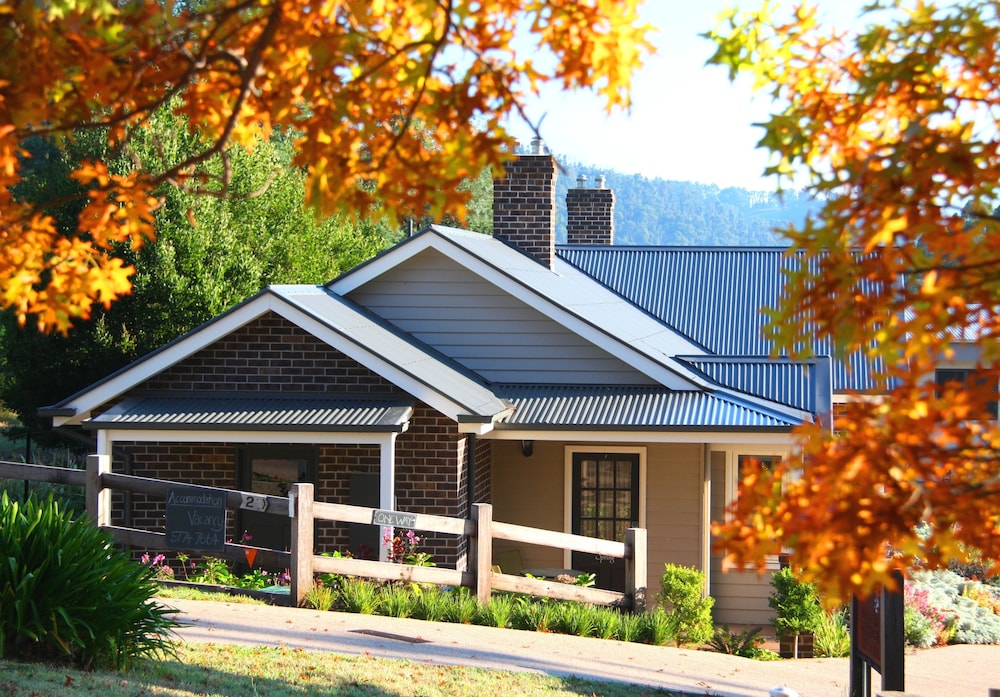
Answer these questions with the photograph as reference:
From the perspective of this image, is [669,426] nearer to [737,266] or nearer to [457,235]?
[457,235]

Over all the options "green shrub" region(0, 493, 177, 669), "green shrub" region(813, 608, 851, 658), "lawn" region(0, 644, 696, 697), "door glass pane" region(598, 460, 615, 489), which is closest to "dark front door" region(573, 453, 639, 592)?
"door glass pane" region(598, 460, 615, 489)

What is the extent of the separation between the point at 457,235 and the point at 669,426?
4.37 meters

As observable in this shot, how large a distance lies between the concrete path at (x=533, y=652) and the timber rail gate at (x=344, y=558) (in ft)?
2.07

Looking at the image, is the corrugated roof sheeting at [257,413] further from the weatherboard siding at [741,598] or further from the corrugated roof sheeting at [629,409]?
→ the weatherboard siding at [741,598]

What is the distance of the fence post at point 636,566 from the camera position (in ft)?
43.1

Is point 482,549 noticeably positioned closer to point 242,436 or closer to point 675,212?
point 242,436

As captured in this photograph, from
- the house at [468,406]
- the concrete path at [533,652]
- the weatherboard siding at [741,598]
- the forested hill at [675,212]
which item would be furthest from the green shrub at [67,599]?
the forested hill at [675,212]

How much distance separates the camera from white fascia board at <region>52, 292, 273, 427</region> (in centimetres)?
1434

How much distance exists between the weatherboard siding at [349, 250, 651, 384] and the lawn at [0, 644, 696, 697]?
754 cm

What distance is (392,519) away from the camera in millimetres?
12133

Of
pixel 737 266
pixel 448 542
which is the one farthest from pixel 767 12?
pixel 737 266

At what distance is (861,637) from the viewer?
8.88 metres

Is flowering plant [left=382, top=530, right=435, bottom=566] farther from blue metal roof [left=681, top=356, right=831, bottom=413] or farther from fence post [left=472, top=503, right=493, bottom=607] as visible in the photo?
blue metal roof [left=681, top=356, right=831, bottom=413]

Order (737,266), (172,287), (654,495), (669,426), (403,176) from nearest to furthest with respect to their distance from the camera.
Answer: (403,176)
(669,426)
(654,495)
(737,266)
(172,287)
